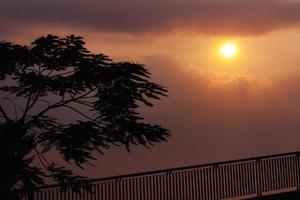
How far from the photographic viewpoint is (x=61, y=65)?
22.1 meters

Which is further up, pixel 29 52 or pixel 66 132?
pixel 29 52

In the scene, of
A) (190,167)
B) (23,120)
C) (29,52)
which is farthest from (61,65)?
(190,167)

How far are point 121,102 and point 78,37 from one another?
110 inches

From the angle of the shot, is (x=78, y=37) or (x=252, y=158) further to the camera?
(x=252, y=158)

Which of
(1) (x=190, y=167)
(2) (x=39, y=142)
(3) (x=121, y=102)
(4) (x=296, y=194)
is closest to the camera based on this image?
(2) (x=39, y=142)

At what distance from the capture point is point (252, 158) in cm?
2544

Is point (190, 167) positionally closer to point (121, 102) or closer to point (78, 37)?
point (121, 102)

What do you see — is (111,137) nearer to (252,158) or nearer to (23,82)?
(23,82)

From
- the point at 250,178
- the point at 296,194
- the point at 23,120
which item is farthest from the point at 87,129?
the point at 296,194

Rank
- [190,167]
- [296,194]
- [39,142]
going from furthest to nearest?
[296,194]
[190,167]
[39,142]

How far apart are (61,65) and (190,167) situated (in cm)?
593

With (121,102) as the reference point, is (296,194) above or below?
below

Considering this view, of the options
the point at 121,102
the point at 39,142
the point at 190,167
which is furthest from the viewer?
the point at 190,167

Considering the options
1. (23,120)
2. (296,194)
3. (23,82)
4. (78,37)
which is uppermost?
(78,37)
